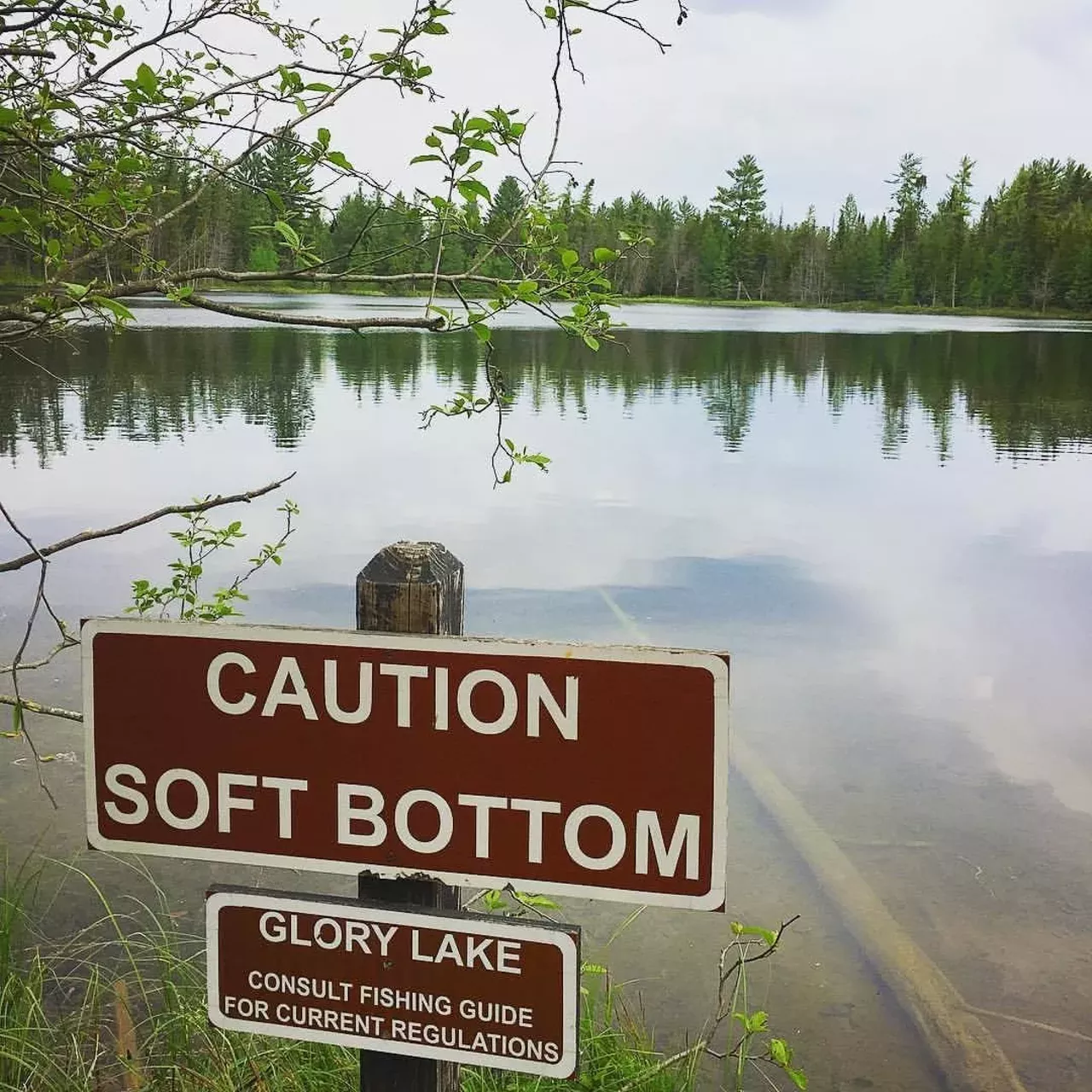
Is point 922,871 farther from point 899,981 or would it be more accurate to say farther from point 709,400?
point 709,400

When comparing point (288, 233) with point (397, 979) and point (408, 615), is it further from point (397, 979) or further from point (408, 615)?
point (397, 979)

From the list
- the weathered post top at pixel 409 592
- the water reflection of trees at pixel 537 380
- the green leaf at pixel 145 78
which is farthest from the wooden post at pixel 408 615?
the water reflection of trees at pixel 537 380

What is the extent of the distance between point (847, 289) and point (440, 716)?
415 feet

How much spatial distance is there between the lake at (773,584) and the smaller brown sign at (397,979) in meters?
3.04

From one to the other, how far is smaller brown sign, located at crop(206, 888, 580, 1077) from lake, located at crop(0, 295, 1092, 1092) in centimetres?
304

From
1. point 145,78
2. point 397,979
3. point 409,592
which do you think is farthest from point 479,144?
point 397,979

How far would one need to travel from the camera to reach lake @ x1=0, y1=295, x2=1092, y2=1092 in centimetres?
484

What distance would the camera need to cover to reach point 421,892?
1.53 meters

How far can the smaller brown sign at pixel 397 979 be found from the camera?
1477 mm

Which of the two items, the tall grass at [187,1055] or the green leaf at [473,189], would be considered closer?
the green leaf at [473,189]

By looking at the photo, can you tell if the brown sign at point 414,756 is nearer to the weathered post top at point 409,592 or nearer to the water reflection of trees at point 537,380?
the weathered post top at point 409,592

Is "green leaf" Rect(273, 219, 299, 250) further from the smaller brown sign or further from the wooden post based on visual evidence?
the smaller brown sign

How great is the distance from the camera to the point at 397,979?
59.2 inches

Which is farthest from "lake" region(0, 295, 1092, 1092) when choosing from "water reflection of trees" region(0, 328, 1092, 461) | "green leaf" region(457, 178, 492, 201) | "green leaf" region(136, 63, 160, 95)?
"green leaf" region(457, 178, 492, 201)
